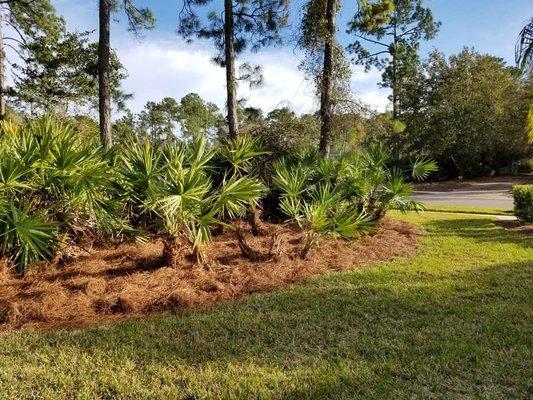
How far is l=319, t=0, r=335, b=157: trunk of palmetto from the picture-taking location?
→ 11266mm

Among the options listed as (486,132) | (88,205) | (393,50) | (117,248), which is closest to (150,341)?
(88,205)

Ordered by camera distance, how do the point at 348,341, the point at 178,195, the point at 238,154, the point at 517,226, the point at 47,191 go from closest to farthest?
the point at 348,341 → the point at 178,195 → the point at 47,191 → the point at 238,154 → the point at 517,226

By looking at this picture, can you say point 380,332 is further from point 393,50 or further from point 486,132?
point 393,50

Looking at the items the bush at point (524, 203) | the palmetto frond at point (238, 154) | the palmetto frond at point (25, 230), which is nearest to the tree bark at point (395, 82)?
the bush at point (524, 203)

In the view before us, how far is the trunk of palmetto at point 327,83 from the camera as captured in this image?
11.3m

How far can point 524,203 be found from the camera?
36.3 ft

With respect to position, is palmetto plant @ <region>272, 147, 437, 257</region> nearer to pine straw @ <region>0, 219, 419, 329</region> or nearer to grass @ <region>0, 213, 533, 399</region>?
pine straw @ <region>0, 219, 419, 329</region>

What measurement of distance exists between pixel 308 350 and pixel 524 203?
32.7ft

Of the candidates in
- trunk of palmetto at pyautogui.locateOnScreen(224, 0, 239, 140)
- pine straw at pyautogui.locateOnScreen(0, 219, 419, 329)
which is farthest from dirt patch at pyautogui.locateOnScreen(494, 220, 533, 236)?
trunk of palmetto at pyautogui.locateOnScreen(224, 0, 239, 140)

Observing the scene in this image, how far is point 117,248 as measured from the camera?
6.69 meters

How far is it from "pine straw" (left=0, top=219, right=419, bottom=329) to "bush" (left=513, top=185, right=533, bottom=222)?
17.8ft

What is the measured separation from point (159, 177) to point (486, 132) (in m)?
28.2

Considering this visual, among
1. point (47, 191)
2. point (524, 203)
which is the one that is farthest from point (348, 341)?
point (524, 203)

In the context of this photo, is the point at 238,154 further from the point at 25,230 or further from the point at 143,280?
the point at 25,230
